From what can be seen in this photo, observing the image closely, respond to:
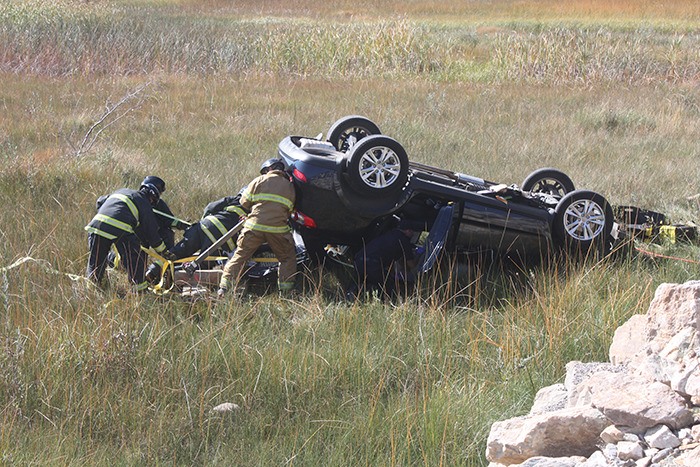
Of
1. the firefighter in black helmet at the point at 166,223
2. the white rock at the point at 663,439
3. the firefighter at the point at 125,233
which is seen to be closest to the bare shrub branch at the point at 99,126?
the firefighter in black helmet at the point at 166,223

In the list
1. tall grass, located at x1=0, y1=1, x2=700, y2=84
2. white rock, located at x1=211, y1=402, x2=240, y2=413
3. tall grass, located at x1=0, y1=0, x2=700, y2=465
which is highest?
tall grass, located at x1=0, y1=1, x2=700, y2=84

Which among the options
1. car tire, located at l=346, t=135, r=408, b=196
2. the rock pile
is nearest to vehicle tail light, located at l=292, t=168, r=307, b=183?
car tire, located at l=346, t=135, r=408, b=196

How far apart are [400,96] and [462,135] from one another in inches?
165

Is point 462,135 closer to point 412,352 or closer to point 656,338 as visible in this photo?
point 412,352

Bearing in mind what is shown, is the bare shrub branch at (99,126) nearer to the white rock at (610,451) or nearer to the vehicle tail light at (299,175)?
the vehicle tail light at (299,175)

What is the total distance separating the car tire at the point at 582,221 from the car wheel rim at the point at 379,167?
164cm

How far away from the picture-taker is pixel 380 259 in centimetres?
711

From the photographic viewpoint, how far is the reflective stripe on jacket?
6.96m

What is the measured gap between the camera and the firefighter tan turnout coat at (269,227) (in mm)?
6969

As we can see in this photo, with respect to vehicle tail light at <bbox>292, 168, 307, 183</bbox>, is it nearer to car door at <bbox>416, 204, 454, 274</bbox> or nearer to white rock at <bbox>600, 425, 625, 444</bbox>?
car door at <bbox>416, 204, 454, 274</bbox>

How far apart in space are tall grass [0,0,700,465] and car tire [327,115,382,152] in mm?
1591

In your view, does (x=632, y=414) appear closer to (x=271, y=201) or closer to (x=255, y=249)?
(x=271, y=201)

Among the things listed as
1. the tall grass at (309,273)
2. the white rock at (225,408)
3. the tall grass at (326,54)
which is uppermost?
the tall grass at (326,54)

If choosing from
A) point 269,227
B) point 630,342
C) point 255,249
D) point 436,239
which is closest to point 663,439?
point 630,342
